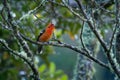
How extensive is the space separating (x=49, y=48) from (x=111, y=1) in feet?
10.9

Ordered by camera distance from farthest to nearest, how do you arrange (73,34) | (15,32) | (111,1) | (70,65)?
(70,65), (73,34), (111,1), (15,32)

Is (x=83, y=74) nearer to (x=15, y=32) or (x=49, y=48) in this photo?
(x=15, y=32)

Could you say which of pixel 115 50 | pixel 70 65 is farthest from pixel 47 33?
pixel 70 65

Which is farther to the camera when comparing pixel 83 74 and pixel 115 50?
pixel 83 74

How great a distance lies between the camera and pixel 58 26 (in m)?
7.41

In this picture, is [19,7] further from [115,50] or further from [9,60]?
[115,50]

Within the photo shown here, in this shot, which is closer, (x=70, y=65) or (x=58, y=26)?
(x=58, y=26)

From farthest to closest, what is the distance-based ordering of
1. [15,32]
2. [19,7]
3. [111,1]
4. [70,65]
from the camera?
[70,65]
[19,7]
[111,1]
[15,32]

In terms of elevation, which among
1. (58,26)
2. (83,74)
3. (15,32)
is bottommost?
(83,74)

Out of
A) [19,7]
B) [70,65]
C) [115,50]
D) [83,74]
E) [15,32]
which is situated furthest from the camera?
[70,65]

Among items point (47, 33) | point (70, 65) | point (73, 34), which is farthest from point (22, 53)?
point (70, 65)

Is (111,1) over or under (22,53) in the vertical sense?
over

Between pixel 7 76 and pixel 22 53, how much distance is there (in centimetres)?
423

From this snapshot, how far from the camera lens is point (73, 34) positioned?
753 centimetres
